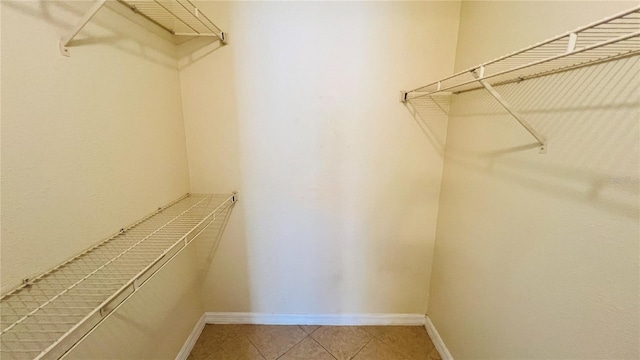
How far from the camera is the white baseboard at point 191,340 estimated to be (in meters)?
1.46

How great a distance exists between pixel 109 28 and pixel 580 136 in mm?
1656

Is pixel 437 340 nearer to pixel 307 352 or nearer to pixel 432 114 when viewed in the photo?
pixel 307 352

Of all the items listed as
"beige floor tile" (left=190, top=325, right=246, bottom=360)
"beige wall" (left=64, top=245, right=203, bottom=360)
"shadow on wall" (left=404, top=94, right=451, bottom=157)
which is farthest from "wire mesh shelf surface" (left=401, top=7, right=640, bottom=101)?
"beige floor tile" (left=190, top=325, right=246, bottom=360)

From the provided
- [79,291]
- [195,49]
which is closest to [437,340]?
[79,291]

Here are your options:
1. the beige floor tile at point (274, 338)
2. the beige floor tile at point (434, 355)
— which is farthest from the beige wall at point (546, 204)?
the beige floor tile at point (274, 338)

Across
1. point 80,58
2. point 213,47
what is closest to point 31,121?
point 80,58

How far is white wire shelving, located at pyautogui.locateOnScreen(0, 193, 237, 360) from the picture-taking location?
0.62 meters

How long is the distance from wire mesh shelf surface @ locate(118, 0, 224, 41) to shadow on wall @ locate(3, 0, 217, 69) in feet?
0.11

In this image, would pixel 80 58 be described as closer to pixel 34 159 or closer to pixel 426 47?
pixel 34 159

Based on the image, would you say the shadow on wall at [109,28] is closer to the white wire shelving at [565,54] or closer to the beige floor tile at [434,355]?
the white wire shelving at [565,54]

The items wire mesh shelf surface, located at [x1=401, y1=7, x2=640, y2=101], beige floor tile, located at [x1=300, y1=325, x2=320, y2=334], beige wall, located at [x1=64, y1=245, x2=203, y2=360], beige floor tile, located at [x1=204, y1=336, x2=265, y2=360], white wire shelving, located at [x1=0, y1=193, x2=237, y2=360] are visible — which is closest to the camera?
wire mesh shelf surface, located at [x1=401, y1=7, x2=640, y2=101]

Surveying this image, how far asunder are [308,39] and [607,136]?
4.28 ft

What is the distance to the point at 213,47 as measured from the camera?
1.40m

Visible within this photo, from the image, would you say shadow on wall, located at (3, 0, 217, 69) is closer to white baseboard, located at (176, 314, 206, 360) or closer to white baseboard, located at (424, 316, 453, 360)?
white baseboard, located at (176, 314, 206, 360)
